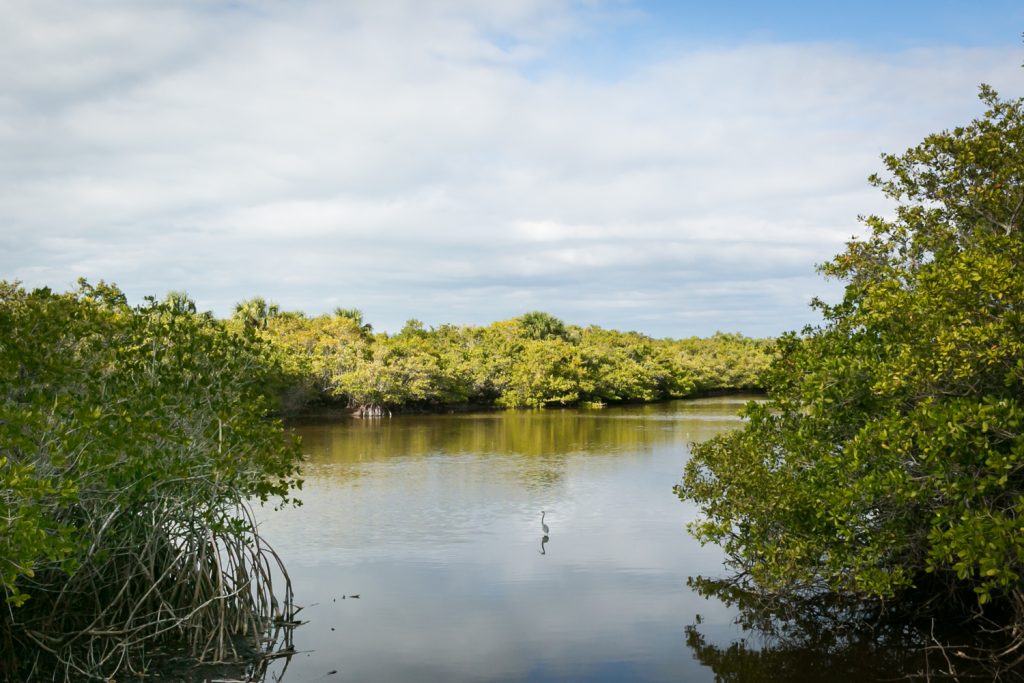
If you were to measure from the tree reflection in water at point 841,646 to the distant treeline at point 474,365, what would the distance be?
2979 centimetres

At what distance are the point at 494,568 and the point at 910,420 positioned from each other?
794cm

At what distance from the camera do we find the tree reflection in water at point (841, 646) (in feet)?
29.9

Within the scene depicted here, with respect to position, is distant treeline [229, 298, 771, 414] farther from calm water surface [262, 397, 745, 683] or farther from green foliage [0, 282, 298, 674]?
green foliage [0, 282, 298, 674]

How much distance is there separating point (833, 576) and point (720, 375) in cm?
6526

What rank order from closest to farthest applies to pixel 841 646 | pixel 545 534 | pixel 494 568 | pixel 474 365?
pixel 841 646 → pixel 494 568 → pixel 545 534 → pixel 474 365

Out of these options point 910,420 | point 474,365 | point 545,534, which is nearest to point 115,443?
point 910,420

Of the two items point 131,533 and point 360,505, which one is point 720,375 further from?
point 131,533

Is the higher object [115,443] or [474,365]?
[474,365]

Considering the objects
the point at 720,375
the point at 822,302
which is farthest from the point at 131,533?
the point at 720,375

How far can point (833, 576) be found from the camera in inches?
371

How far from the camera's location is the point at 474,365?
54.9 metres

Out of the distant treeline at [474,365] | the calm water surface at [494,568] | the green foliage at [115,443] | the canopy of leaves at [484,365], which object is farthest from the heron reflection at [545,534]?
the canopy of leaves at [484,365]

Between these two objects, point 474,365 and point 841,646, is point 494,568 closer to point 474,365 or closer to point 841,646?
point 841,646

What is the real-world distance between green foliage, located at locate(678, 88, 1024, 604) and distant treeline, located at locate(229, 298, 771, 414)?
29770mm
